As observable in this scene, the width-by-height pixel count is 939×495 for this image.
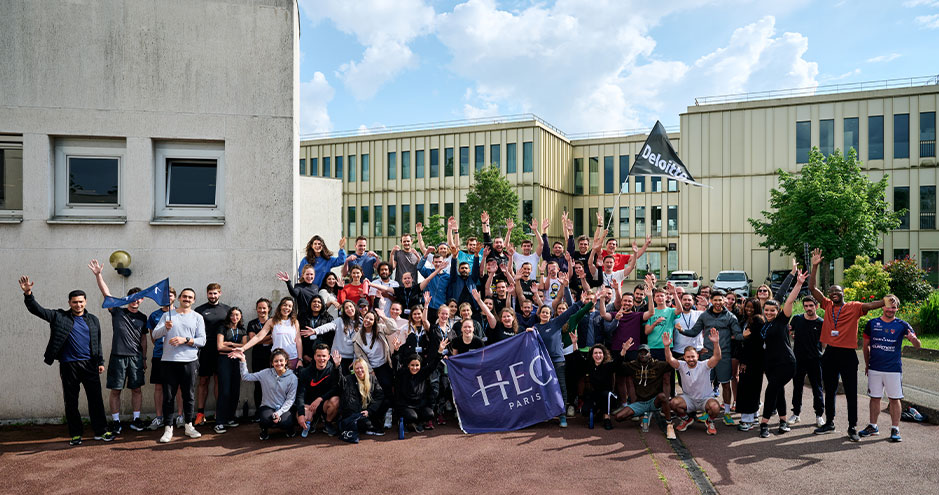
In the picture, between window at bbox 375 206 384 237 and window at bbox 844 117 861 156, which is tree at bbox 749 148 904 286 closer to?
window at bbox 844 117 861 156

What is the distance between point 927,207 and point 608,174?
23571mm

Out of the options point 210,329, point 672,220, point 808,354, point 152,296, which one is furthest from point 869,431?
point 672,220

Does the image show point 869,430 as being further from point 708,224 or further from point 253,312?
point 708,224

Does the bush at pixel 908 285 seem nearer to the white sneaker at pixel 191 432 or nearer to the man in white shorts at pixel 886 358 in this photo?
the man in white shorts at pixel 886 358

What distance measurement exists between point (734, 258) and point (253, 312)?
4118cm

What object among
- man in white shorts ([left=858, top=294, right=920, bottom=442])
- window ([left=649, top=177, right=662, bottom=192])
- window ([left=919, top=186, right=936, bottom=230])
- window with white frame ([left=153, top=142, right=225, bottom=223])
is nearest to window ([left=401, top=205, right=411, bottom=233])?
window ([left=649, top=177, right=662, bottom=192])

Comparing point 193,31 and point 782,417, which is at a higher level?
point 193,31

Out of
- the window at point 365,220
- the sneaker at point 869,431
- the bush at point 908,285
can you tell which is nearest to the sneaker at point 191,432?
the sneaker at point 869,431

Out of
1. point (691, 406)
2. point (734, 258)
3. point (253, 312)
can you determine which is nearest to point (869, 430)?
point (691, 406)

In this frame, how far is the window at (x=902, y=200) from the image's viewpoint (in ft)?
135

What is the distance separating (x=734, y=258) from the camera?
148ft

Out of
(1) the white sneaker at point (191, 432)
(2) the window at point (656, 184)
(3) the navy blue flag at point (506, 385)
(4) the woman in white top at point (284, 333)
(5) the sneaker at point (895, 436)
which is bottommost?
(1) the white sneaker at point (191, 432)

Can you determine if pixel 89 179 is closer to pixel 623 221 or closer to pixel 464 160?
pixel 464 160

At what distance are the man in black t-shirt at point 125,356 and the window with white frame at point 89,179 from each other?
1086 mm
